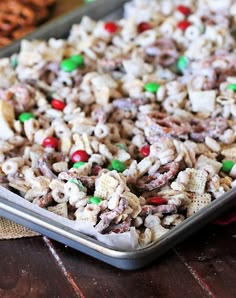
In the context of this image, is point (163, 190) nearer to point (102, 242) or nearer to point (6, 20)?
point (102, 242)

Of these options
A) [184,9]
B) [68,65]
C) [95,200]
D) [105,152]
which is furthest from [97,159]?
[184,9]

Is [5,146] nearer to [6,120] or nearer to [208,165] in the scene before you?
[6,120]

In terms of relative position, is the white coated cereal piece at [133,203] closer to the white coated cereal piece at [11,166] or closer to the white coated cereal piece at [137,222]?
the white coated cereal piece at [137,222]

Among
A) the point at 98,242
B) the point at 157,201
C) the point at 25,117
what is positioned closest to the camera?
the point at 98,242

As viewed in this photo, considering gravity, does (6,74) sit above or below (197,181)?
above

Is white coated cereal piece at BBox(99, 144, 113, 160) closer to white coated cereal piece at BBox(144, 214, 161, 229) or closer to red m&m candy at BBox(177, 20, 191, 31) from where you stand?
white coated cereal piece at BBox(144, 214, 161, 229)

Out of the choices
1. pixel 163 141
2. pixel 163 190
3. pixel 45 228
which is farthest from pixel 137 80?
pixel 45 228
